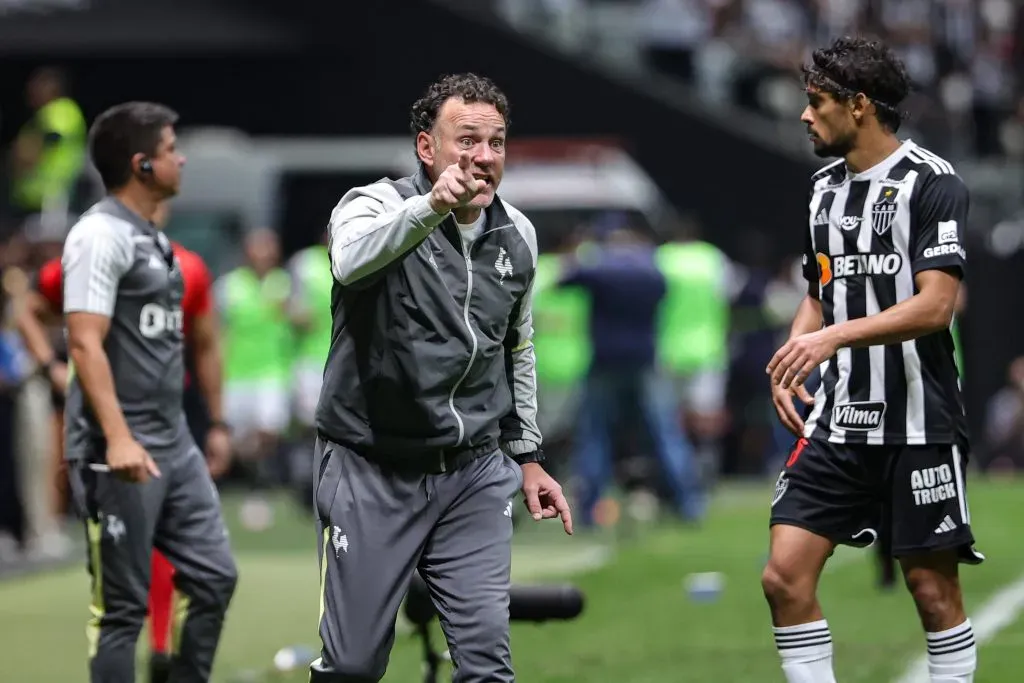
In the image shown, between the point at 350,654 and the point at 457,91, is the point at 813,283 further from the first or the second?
the point at 350,654

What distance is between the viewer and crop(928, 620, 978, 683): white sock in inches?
273

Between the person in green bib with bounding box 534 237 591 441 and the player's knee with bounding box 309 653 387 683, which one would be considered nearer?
the player's knee with bounding box 309 653 387 683

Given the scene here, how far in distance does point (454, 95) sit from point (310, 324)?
12.8 meters

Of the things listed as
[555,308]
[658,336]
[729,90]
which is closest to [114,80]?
[729,90]

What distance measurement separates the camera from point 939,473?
6.98 meters

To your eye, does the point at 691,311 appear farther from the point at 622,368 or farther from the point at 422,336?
the point at 422,336

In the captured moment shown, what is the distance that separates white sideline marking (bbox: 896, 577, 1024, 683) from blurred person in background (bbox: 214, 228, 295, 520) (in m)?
8.73

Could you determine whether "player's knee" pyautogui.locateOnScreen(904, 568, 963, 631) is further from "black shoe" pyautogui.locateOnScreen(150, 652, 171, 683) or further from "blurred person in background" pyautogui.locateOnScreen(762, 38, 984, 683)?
"black shoe" pyautogui.locateOnScreen(150, 652, 171, 683)

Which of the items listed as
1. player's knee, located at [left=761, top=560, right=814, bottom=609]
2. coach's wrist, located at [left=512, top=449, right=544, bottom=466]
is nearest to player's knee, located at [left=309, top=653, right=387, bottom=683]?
coach's wrist, located at [left=512, top=449, right=544, bottom=466]

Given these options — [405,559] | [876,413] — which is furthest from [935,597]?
[405,559]

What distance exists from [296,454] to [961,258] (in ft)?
39.2

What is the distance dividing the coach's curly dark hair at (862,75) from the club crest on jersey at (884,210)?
0.81 feet

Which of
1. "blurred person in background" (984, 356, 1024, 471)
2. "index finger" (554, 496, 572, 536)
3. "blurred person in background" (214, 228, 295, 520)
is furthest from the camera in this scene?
"blurred person in background" (984, 356, 1024, 471)

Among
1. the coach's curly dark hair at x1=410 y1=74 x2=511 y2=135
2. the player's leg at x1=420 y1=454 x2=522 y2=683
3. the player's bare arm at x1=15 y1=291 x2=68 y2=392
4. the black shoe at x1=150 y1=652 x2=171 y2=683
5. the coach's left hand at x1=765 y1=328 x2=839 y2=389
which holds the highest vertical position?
the coach's curly dark hair at x1=410 y1=74 x2=511 y2=135
